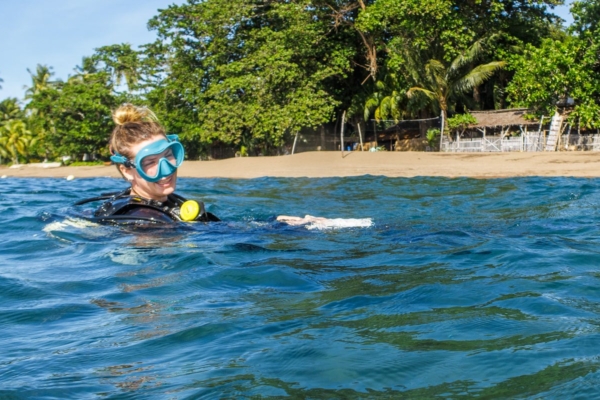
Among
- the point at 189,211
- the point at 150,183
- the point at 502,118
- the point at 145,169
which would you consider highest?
the point at 502,118

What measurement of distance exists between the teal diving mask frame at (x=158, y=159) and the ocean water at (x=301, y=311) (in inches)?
18.3

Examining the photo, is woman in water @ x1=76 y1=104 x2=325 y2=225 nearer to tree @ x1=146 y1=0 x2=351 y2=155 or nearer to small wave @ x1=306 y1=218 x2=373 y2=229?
small wave @ x1=306 y1=218 x2=373 y2=229

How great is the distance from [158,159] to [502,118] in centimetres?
2504

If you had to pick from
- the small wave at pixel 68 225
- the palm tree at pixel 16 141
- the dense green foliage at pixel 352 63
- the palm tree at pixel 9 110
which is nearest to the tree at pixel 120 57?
the dense green foliage at pixel 352 63

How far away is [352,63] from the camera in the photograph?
107ft

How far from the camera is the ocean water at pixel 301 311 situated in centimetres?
236

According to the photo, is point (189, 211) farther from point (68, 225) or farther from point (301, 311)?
point (301, 311)

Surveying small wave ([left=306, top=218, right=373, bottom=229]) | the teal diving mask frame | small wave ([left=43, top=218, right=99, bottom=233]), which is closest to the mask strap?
the teal diving mask frame

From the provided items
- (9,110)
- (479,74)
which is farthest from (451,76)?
(9,110)

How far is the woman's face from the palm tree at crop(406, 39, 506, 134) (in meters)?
24.1

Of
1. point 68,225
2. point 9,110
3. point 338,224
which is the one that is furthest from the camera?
point 9,110

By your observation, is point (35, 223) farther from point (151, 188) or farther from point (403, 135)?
point (403, 135)

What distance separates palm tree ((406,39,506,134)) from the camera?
28.0 m

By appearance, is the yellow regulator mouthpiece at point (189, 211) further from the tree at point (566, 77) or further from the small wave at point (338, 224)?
the tree at point (566, 77)
